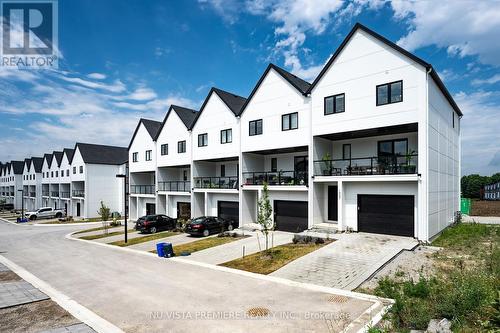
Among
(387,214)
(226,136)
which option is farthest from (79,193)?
(387,214)

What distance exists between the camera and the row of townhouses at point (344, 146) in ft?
56.0

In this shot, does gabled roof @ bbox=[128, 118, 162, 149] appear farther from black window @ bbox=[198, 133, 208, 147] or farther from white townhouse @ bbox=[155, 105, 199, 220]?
black window @ bbox=[198, 133, 208, 147]

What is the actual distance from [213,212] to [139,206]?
13700 mm

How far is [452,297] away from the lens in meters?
7.48

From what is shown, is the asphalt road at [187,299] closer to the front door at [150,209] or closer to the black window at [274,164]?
the black window at [274,164]

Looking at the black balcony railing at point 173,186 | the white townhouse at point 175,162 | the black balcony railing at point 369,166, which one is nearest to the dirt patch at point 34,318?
the black balcony railing at point 369,166

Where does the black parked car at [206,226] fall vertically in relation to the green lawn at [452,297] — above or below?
below

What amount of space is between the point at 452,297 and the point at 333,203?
14.2 metres

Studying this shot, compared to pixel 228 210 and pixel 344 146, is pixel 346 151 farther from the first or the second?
pixel 228 210

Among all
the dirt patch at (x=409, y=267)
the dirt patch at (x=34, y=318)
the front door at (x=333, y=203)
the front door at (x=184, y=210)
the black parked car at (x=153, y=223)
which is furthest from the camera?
the front door at (x=184, y=210)

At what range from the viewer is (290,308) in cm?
899

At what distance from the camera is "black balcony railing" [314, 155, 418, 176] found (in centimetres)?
1742

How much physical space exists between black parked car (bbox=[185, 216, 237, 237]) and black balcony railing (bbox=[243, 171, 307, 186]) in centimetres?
398

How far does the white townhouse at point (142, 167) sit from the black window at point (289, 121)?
1890 cm
